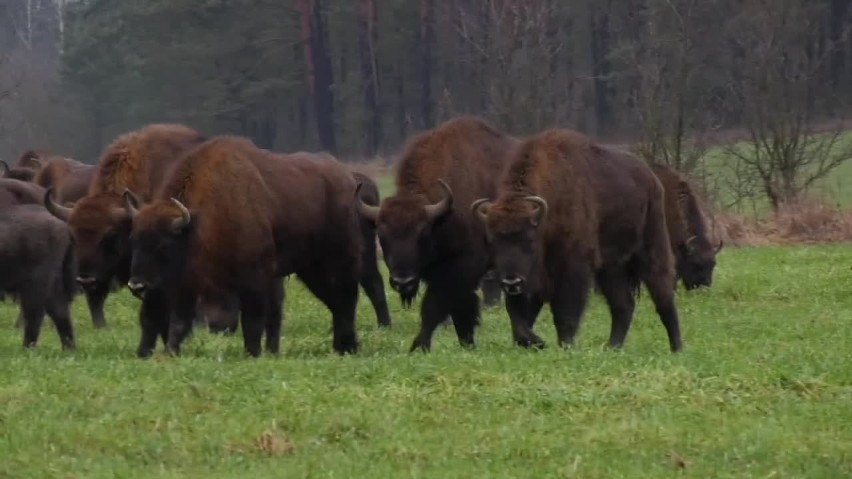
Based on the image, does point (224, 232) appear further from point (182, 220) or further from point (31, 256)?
point (31, 256)

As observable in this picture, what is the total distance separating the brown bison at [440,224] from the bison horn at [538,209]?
88 cm

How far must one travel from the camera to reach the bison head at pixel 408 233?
43.6ft

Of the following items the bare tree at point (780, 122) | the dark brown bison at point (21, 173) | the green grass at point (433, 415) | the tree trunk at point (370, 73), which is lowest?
the tree trunk at point (370, 73)

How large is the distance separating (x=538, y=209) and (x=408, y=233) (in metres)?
1.21

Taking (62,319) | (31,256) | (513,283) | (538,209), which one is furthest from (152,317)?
(538,209)

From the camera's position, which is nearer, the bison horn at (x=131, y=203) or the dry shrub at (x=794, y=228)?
the bison horn at (x=131, y=203)

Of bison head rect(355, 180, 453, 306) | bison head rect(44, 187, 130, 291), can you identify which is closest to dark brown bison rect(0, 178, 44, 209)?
bison head rect(44, 187, 130, 291)

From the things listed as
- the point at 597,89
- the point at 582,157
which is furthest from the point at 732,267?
the point at 597,89

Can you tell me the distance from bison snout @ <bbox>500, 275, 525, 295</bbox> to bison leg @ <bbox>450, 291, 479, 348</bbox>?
1.13 meters

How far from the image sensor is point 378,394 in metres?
10.1

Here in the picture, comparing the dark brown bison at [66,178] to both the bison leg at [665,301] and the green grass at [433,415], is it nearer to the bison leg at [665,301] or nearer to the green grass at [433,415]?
the green grass at [433,415]

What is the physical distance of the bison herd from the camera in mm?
12945

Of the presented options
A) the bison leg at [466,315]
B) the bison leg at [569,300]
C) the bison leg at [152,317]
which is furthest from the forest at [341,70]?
the bison leg at [152,317]

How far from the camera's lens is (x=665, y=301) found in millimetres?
14562
